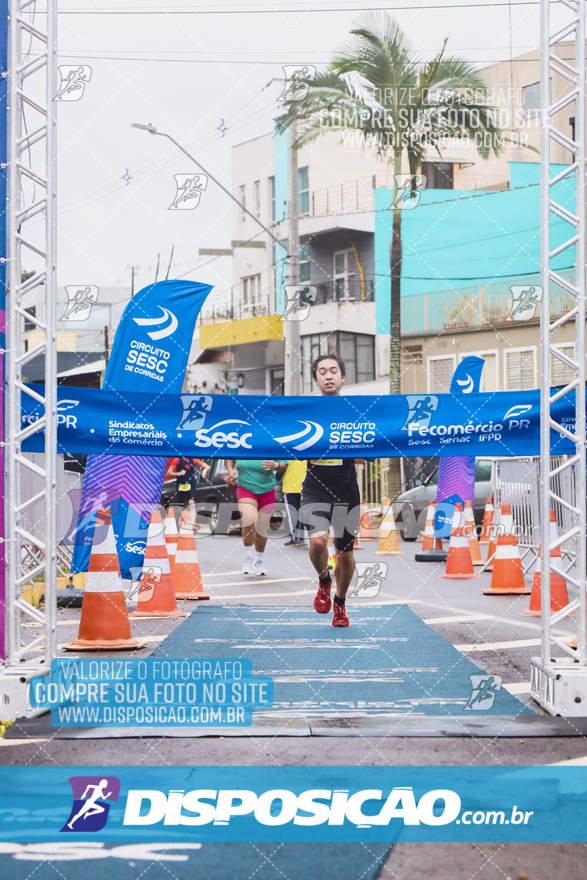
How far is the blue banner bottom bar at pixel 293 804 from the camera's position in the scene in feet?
10.7

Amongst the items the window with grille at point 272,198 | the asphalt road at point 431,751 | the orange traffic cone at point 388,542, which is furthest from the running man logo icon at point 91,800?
the window with grille at point 272,198

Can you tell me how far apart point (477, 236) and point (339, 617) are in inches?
920

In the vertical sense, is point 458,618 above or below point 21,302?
below

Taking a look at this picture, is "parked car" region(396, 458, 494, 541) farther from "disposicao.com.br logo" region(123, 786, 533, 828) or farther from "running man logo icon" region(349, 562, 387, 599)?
"disposicao.com.br logo" region(123, 786, 533, 828)

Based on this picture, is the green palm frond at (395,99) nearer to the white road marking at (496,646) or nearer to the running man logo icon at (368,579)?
the running man logo icon at (368,579)

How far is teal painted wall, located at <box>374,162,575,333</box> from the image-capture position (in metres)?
28.5

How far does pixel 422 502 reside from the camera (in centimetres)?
1955

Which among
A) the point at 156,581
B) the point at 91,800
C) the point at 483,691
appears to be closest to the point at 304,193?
the point at 156,581

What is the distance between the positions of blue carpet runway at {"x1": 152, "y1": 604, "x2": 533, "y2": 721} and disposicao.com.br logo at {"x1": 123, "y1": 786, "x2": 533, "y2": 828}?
120cm

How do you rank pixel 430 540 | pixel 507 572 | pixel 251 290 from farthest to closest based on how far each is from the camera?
pixel 251 290, pixel 430 540, pixel 507 572

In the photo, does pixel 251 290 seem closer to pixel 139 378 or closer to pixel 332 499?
pixel 139 378

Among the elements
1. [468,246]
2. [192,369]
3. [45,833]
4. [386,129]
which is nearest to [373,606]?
[45,833]

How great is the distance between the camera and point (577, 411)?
16.7ft

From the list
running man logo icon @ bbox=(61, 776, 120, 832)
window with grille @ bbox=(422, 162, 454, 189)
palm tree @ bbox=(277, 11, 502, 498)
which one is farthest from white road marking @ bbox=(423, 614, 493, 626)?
window with grille @ bbox=(422, 162, 454, 189)
